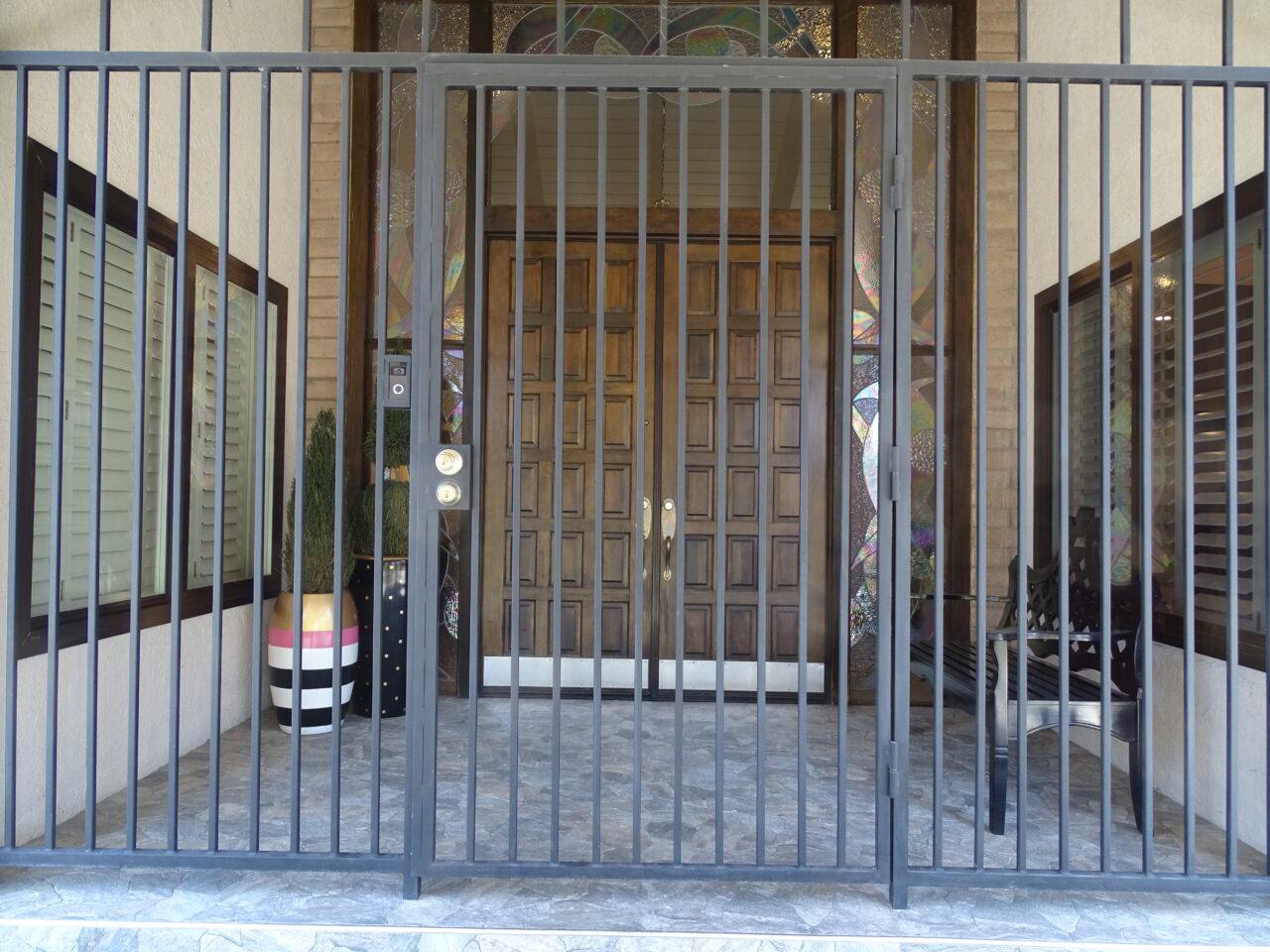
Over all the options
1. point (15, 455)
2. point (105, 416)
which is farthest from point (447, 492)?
point (105, 416)

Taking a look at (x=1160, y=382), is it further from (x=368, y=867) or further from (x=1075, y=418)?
(x=368, y=867)

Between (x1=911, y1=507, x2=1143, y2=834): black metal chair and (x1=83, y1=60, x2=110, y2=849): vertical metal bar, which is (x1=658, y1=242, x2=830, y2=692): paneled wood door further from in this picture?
(x1=83, y1=60, x2=110, y2=849): vertical metal bar

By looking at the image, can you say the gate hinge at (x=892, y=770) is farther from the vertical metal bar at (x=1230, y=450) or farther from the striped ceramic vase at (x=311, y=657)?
the striped ceramic vase at (x=311, y=657)

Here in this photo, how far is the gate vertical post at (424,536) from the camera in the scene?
7.03 ft

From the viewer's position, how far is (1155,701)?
3154mm

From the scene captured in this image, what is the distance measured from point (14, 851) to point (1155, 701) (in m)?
3.51

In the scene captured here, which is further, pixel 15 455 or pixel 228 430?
pixel 228 430

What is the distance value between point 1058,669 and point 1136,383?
118cm

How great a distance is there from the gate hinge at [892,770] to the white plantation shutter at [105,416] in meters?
2.26

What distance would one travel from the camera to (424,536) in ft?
7.13

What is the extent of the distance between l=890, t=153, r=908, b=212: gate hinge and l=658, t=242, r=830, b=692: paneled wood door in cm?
218

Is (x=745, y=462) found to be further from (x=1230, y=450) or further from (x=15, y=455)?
(x=15, y=455)

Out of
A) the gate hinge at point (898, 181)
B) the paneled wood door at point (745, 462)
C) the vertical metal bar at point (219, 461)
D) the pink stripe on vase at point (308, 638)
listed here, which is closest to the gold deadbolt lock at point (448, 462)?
the vertical metal bar at point (219, 461)

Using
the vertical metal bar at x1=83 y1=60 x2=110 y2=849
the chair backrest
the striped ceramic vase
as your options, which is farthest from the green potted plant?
the chair backrest
